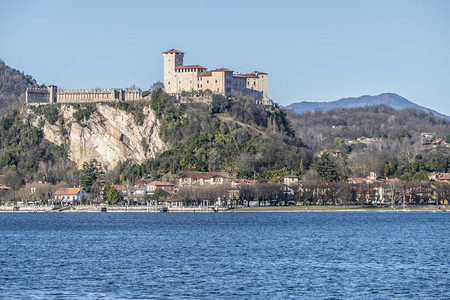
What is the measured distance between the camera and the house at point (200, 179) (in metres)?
111

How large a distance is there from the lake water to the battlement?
59.7 metres

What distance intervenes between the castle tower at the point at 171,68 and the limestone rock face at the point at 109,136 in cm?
648

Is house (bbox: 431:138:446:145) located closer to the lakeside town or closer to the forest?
the forest

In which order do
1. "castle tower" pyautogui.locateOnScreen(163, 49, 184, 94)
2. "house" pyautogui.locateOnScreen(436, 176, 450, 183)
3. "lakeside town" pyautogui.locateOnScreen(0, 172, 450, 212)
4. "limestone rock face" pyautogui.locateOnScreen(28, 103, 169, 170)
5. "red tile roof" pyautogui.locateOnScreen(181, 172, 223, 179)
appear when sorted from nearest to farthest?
"lakeside town" pyautogui.locateOnScreen(0, 172, 450, 212) < "red tile roof" pyautogui.locateOnScreen(181, 172, 223, 179) < "house" pyautogui.locateOnScreen(436, 176, 450, 183) < "limestone rock face" pyautogui.locateOnScreen(28, 103, 169, 170) < "castle tower" pyautogui.locateOnScreen(163, 49, 184, 94)

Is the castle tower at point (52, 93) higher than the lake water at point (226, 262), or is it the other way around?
the castle tower at point (52, 93)

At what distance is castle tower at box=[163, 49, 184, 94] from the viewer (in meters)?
129

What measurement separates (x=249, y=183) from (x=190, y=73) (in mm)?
28021

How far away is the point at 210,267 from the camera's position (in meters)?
40.7

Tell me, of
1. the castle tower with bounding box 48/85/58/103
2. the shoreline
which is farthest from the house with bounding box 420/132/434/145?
the castle tower with bounding box 48/85/58/103

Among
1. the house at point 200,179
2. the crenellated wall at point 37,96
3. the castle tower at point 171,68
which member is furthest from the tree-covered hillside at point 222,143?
the crenellated wall at point 37,96

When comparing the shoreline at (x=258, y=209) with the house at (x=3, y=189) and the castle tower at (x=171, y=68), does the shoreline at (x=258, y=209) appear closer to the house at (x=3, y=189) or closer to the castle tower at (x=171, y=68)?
the house at (x=3, y=189)

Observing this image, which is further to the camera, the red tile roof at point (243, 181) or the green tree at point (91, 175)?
the green tree at point (91, 175)

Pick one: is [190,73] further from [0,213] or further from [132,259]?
[132,259]

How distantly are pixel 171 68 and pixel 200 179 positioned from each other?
25.7m
